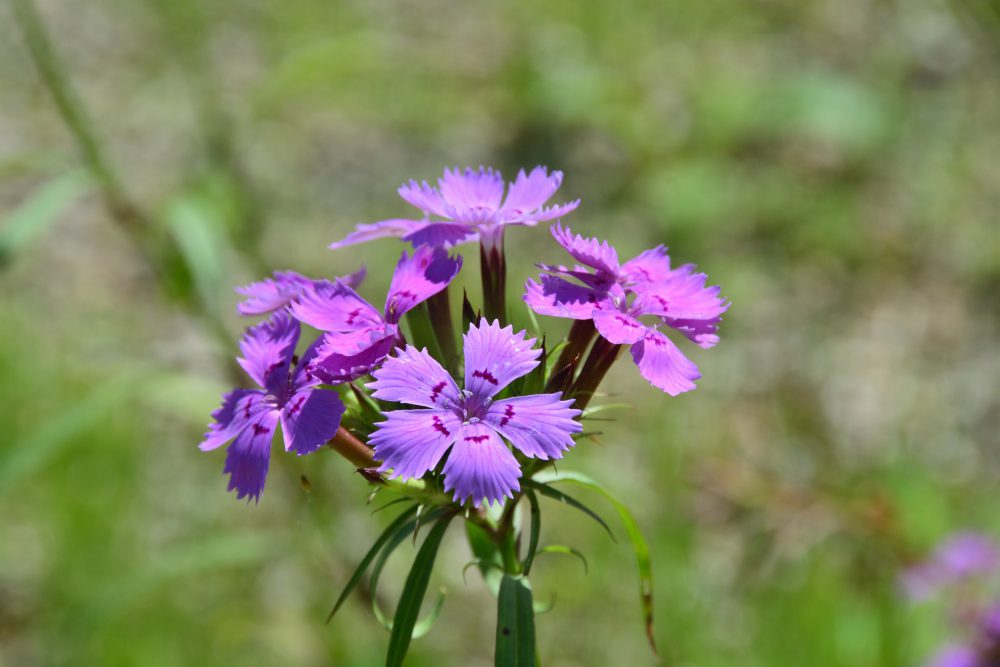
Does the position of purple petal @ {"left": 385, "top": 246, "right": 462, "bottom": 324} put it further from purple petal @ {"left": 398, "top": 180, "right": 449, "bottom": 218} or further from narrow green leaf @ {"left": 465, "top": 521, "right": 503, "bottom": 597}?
narrow green leaf @ {"left": 465, "top": 521, "right": 503, "bottom": 597}

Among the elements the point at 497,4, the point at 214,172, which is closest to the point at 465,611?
the point at 214,172

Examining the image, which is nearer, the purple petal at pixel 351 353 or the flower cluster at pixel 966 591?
the purple petal at pixel 351 353

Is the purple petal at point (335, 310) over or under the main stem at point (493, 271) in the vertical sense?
under

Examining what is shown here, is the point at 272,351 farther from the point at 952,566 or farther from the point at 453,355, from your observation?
the point at 952,566

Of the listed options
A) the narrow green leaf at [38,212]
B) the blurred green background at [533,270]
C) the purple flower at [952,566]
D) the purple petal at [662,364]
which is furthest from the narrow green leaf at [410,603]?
the purple flower at [952,566]

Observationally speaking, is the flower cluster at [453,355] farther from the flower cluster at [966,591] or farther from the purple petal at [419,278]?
the flower cluster at [966,591]

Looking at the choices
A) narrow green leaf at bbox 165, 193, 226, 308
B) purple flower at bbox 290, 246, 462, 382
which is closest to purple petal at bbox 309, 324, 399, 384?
purple flower at bbox 290, 246, 462, 382
